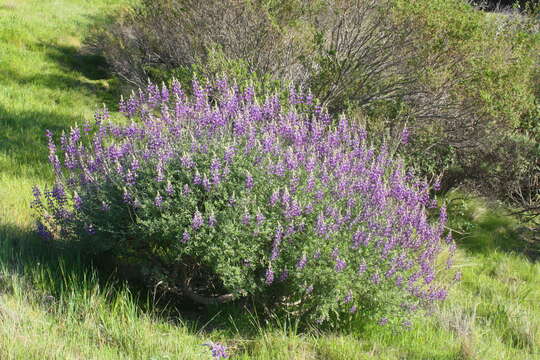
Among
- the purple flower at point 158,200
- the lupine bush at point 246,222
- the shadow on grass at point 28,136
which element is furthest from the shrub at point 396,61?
the purple flower at point 158,200

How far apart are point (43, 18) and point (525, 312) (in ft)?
38.1

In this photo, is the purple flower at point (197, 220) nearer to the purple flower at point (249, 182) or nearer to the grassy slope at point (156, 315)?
the purple flower at point (249, 182)

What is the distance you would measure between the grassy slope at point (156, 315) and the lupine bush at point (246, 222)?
234mm

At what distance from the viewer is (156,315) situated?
147 inches

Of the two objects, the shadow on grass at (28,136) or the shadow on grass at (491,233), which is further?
the shadow on grass at (491,233)

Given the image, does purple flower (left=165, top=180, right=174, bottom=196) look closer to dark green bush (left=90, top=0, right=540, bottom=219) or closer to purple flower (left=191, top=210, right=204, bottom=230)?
purple flower (left=191, top=210, right=204, bottom=230)

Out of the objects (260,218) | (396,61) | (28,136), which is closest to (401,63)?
(396,61)

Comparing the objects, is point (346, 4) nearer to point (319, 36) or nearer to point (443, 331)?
point (319, 36)

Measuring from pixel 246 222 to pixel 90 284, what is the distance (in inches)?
51.3

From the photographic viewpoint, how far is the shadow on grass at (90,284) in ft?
12.1

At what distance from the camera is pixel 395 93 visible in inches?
310

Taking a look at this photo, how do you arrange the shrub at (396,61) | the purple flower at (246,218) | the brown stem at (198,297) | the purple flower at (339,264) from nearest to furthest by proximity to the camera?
1. the purple flower at (246,218)
2. the purple flower at (339,264)
3. the brown stem at (198,297)
4. the shrub at (396,61)

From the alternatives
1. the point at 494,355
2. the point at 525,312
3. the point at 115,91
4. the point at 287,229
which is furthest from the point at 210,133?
the point at 115,91

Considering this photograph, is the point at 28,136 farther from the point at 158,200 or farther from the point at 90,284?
the point at 158,200
